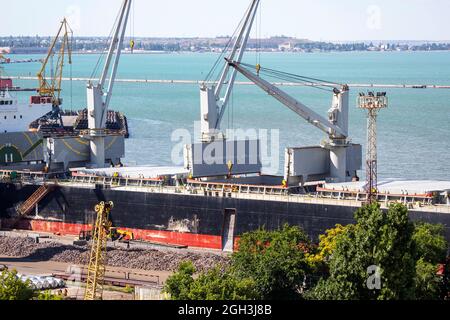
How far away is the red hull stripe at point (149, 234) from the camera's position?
53.7 m

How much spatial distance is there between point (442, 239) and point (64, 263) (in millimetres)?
15279

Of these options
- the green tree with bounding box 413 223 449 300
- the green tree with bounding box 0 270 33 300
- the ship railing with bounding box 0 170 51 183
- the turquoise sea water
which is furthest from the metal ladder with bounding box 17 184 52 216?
the turquoise sea water

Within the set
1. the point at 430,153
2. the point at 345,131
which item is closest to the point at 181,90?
the point at 430,153

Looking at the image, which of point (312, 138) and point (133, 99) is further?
point (133, 99)

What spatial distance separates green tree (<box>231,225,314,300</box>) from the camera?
1617 inches

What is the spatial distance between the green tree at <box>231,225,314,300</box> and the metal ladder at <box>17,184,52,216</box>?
53.2ft

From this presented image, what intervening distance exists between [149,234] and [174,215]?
154 cm

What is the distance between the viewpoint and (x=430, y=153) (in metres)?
86.2

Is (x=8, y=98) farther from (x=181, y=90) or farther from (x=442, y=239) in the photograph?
(x=181, y=90)

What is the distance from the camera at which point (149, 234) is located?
183ft

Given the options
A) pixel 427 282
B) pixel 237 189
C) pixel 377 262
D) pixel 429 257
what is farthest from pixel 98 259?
pixel 237 189

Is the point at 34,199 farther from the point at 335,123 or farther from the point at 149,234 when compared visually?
the point at 335,123

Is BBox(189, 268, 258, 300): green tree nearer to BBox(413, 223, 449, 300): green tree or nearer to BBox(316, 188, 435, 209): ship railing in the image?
BBox(413, 223, 449, 300): green tree
